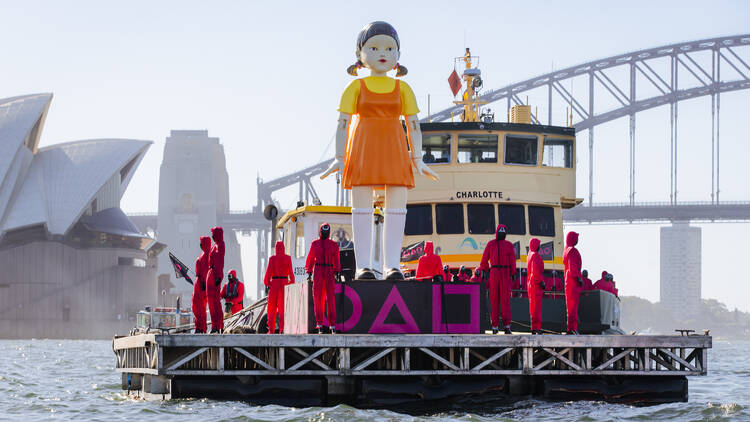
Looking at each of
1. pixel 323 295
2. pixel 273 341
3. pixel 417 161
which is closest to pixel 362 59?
pixel 417 161

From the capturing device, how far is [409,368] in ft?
45.4

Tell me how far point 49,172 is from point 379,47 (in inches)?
3575

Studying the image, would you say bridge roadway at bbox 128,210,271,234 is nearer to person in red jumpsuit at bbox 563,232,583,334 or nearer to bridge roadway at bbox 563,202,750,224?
bridge roadway at bbox 563,202,750,224

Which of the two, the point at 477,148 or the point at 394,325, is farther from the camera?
the point at 477,148

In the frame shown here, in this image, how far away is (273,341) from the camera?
13.4 meters

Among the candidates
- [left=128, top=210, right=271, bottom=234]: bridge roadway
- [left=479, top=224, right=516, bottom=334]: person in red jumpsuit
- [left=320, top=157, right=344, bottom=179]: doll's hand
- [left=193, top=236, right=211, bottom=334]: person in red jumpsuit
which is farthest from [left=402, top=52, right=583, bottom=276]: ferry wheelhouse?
[left=128, top=210, right=271, bottom=234]: bridge roadway

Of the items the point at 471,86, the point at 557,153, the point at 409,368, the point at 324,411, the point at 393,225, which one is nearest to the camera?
the point at 324,411

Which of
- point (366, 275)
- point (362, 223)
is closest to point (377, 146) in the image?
point (362, 223)

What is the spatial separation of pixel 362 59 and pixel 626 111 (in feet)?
390

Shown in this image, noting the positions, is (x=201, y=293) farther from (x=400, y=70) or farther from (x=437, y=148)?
(x=437, y=148)

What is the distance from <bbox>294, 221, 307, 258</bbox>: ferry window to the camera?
22.1m

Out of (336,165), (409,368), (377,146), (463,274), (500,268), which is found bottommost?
(409,368)

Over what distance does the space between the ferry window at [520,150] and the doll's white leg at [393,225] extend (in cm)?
730

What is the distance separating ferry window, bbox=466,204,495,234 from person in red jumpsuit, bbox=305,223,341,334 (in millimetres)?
8231
